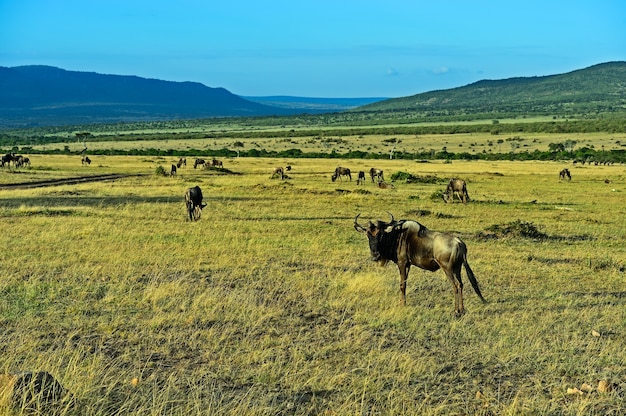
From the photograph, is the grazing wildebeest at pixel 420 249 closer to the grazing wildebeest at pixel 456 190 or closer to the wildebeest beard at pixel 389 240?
the wildebeest beard at pixel 389 240

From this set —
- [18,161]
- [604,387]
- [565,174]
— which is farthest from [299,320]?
[18,161]

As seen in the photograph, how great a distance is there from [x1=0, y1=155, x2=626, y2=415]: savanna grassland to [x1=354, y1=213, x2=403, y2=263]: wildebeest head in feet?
2.24

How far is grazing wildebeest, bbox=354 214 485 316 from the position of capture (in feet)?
31.6

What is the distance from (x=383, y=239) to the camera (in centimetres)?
1025

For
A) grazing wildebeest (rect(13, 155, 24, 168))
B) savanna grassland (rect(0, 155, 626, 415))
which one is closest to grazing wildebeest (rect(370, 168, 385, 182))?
savanna grassland (rect(0, 155, 626, 415))

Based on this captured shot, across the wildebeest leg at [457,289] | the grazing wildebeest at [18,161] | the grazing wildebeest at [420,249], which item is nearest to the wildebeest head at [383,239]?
the grazing wildebeest at [420,249]

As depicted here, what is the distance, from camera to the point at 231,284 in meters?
11.4

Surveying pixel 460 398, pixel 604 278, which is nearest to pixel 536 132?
pixel 604 278

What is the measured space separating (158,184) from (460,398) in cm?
3137

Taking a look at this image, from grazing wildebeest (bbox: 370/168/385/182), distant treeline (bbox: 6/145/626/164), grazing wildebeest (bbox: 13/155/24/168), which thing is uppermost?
grazing wildebeest (bbox: 370/168/385/182)

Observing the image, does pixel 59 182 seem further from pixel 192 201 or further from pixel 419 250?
pixel 419 250

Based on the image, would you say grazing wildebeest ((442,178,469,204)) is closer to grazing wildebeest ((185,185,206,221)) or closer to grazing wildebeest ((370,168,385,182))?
grazing wildebeest ((370,168,385,182))

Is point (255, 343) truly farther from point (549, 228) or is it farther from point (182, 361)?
point (549, 228)

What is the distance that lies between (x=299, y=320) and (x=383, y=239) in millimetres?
1923
